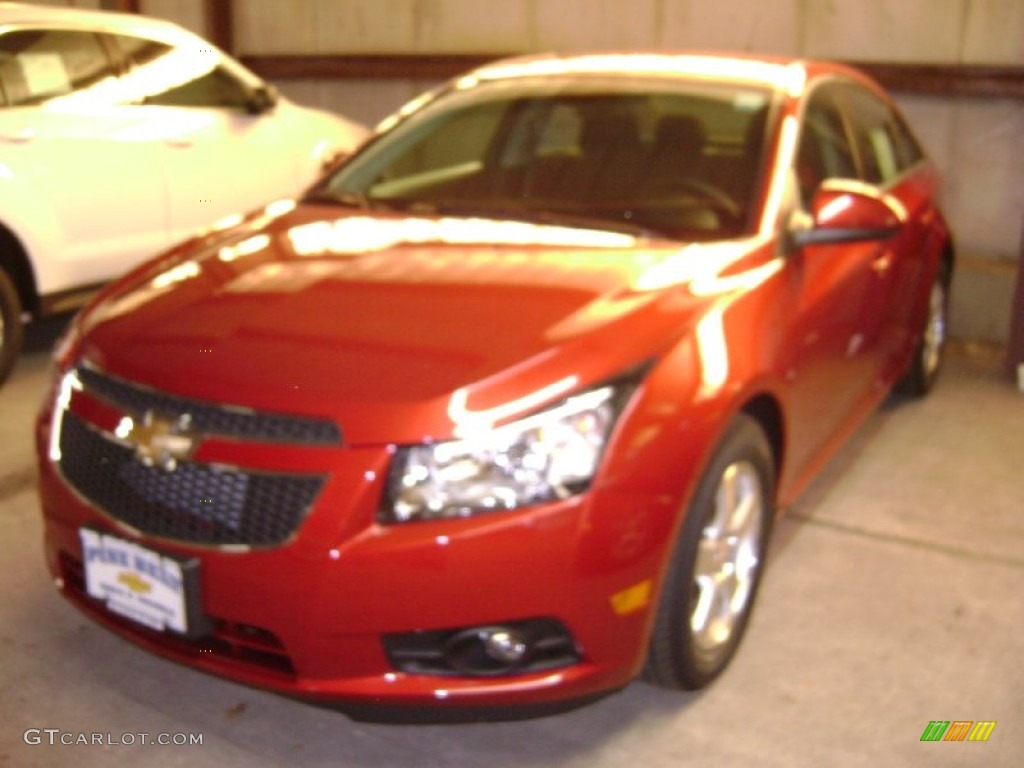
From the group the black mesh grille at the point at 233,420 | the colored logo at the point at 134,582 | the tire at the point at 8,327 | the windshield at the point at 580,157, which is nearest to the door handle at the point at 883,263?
the windshield at the point at 580,157

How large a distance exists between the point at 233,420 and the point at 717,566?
113 cm

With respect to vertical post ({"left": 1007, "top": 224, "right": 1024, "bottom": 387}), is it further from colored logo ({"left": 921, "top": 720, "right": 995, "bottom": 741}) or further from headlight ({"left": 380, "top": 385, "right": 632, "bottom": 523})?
headlight ({"left": 380, "top": 385, "right": 632, "bottom": 523})

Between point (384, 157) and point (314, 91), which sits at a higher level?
point (384, 157)

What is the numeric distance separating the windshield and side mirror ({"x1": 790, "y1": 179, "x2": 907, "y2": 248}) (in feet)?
0.54

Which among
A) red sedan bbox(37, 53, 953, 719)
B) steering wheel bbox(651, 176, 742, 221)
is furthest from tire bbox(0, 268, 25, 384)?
steering wheel bbox(651, 176, 742, 221)

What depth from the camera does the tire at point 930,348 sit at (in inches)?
178

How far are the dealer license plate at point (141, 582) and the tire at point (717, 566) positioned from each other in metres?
0.94

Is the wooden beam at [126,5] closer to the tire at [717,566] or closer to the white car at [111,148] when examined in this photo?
the white car at [111,148]

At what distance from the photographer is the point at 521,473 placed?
2.12m

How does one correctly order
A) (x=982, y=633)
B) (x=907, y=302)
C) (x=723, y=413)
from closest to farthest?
1. (x=723, y=413)
2. (x=982, y=633)
3. (x=907, y=302)

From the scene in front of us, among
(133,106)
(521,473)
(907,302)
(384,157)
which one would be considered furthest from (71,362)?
(133,106)

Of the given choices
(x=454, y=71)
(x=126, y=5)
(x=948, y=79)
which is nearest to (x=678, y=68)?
(x=948, y=79)

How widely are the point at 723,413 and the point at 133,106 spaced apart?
390cm

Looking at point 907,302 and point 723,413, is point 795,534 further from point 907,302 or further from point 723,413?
point 723,413
